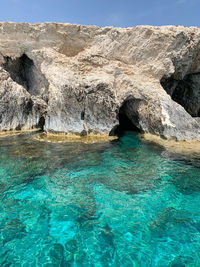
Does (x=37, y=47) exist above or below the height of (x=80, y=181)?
above

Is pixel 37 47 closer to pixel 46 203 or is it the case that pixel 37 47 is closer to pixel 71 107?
pixel 71 107

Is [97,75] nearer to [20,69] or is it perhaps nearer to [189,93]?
[20,69]

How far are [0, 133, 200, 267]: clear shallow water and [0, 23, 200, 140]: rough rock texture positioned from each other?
14.6 ft

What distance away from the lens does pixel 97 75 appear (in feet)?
46.0

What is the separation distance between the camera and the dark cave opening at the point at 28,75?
54.5ft

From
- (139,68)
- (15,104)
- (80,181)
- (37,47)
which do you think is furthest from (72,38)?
(80,181)

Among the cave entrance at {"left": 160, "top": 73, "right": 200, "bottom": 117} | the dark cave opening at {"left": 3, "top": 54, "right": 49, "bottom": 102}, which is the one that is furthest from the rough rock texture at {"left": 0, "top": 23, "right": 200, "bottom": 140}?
the cave entrance at {"left": 160, "top": 73, "right": 200, "bottom": 117}

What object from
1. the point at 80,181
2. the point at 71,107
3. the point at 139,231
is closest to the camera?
the point at 139,231

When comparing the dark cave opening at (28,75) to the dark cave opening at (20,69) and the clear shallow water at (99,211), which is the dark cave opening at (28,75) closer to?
the dark cave opening at (20,69)

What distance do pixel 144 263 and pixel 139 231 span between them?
0.82 m

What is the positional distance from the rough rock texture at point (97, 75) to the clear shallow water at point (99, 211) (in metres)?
4.45

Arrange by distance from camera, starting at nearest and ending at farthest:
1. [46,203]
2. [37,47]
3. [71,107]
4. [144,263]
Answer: [144,263]
[46,203]
[71,107]
[37,47]

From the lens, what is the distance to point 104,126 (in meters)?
13.1

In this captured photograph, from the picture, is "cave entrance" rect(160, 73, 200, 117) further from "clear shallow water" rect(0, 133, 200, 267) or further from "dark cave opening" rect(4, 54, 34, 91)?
"dark cave opening" rect(4, 54, 34, 91)
